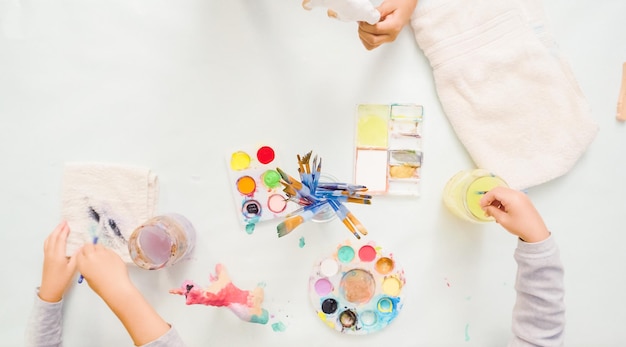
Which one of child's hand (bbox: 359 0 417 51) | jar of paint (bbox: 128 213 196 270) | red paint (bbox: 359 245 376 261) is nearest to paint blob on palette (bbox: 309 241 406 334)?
red paint (bbox: 359 245 376 261)

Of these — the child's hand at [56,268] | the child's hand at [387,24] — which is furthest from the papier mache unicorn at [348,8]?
the child's hand at [56,268]

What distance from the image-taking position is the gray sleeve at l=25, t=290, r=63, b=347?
2.59 ft

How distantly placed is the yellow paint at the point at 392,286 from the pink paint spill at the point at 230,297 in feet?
0.64

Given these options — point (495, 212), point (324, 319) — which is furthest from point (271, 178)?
point (495, 212)

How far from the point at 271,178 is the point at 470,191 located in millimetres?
310

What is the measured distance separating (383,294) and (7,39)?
0.74 m

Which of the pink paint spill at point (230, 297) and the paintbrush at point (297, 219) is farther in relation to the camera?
the pink paint spill at point (230, 297)

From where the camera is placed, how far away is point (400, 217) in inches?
32.1

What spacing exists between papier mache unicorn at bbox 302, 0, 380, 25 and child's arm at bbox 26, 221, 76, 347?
54 cm

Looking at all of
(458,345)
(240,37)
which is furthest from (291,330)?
(240,37)

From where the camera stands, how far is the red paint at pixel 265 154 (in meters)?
0.82

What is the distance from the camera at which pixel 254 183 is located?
817mm

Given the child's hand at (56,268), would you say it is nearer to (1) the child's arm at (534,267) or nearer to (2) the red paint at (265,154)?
(2) the red paint at (265,154)

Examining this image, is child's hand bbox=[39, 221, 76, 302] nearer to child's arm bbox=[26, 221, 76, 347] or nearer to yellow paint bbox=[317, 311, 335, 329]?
child's arm bbox=[26, 221, 76, 347]
